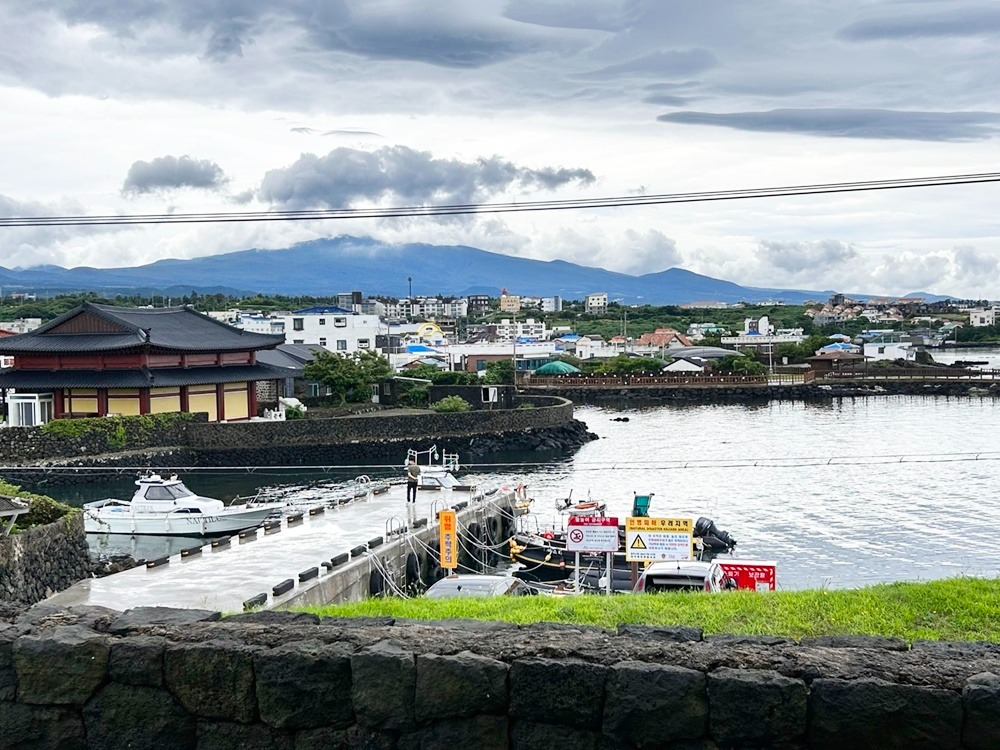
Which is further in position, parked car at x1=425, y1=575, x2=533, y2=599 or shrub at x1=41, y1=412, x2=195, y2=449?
shrub at x1=41, y1=412, x2=195, y2=449

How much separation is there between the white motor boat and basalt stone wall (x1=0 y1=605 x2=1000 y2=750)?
25.9 m

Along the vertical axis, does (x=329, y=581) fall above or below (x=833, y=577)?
above

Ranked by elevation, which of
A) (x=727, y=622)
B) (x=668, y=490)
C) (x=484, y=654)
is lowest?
(x=668, y=490)

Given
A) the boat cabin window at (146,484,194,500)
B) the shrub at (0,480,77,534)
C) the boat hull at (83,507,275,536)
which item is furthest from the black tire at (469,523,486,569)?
the boat cabin window at (146,484,194,500)

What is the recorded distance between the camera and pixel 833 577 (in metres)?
24.2

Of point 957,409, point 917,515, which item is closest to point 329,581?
point 917,515

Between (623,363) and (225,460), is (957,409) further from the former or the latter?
(225,460)

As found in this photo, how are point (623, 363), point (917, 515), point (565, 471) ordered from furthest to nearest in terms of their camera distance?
point (623, 363) < point (565, 471) < point (917, 515)

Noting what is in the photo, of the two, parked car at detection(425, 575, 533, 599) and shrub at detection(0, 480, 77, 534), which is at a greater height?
shrub at detection(0, 480, 77, 534)

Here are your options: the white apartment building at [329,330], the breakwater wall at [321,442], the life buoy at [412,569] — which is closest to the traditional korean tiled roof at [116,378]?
the breakwater wall at [321,442]

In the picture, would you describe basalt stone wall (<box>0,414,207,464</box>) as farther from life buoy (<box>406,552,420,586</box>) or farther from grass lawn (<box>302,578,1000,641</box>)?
grass lawn (<box>302,578,1000,641</box>)

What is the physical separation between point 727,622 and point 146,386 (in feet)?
141

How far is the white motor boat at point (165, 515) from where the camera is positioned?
30.7m

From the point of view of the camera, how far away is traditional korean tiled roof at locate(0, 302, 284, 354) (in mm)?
49344
